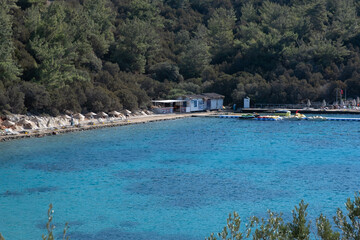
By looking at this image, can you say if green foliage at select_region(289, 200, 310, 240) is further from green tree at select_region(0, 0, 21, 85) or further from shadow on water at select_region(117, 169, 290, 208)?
green tree at select_region(0, 0, 21, 85)

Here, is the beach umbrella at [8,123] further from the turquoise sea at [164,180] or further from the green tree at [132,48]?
the green tree at [132,48]

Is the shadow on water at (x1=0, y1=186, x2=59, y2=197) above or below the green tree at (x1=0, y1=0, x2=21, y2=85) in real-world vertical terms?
below

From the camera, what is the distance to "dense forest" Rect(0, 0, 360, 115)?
1892 inches

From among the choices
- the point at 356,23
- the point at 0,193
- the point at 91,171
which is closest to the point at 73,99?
the point at 91,171

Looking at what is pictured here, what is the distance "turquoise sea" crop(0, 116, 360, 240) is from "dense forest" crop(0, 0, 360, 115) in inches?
406

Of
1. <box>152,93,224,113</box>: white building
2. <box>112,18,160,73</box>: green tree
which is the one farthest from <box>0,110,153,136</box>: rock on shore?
<box>112,18,160,73</box>: green tree

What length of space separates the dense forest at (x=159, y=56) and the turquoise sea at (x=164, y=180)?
33.8ft

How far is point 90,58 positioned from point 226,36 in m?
27.3

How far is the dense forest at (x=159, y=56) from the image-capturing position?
4806 cm

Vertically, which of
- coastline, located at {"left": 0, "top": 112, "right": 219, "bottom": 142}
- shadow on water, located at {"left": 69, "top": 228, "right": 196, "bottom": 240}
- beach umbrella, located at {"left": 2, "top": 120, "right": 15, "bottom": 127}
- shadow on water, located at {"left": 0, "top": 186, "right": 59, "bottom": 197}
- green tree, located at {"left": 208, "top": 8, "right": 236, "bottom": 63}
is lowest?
shadow on water, located at {"left": 69, "top": 228, "right": 196, "bottom": 240}

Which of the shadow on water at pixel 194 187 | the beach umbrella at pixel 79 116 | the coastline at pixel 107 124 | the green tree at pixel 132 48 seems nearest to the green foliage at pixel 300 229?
the shadow on water at pixel 194 187

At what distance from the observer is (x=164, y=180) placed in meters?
24.3

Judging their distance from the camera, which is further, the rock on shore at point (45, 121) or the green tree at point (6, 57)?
the green tree at point (6, 57)

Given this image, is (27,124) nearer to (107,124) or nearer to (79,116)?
(79,116)
